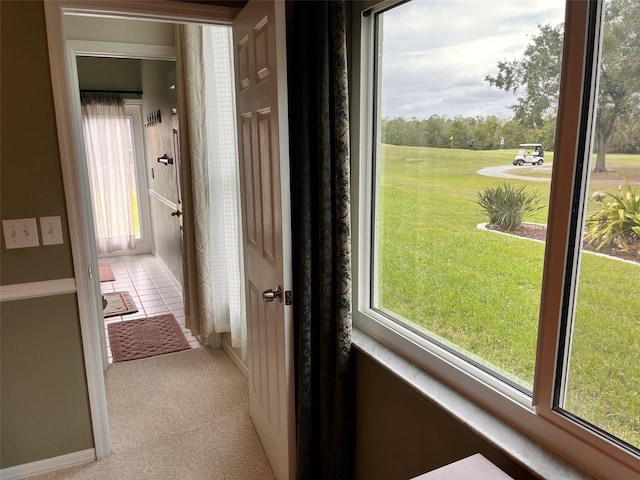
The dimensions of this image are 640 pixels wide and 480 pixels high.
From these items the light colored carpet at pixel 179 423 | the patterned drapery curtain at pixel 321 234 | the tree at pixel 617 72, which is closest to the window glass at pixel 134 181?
the light colored carpet at pixel 179 423

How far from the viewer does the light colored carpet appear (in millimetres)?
2256

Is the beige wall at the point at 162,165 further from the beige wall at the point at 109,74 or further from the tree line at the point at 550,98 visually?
the tree line at the point at 550,98

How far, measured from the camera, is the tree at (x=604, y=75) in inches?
37.9

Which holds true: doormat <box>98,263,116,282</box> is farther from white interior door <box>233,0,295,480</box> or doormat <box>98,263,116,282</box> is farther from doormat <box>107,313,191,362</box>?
white interior door <box>233,0,295,480</box>

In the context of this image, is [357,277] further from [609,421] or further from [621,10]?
[621,10]

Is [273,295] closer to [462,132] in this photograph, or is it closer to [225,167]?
[462,132]

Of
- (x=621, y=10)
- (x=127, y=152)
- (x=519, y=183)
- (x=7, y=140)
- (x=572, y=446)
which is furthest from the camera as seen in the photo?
Answer: (x=127, y=152)

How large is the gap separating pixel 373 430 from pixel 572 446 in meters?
0.78

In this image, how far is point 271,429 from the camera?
219 cm

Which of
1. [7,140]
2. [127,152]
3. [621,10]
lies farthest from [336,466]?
[127,152]

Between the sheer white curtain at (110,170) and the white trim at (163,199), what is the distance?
0.43 meters

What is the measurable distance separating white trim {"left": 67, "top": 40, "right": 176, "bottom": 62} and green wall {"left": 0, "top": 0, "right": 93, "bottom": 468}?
1.48 m

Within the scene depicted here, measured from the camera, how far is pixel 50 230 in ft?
6.81

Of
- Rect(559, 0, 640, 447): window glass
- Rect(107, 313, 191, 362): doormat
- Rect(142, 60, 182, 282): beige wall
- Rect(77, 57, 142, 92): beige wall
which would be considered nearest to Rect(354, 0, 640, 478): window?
Rect(559, 0, 640, 447): window glass
